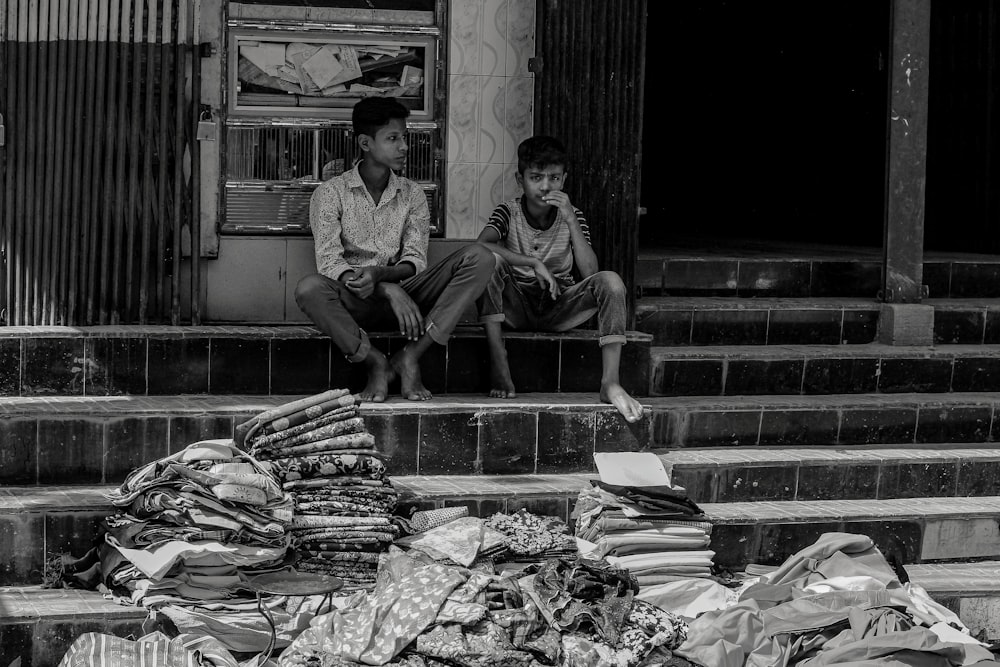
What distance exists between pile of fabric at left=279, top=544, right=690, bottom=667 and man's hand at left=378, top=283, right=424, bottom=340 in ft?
5.06

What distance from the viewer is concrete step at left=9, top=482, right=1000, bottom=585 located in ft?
20.0

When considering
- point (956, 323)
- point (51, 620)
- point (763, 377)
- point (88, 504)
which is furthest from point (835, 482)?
point (51, 620)

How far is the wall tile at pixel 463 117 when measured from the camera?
302 inches

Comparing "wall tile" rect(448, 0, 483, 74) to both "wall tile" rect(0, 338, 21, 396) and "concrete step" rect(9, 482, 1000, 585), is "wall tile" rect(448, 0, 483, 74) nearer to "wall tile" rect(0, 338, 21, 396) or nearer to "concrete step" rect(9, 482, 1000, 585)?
"concrete step" rect(9, 482, 1000, 585)

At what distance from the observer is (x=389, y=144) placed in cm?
706

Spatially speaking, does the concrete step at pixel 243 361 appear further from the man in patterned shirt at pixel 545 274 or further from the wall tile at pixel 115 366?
the man in patterned shirt at pixel 545 274

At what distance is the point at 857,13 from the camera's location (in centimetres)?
1155

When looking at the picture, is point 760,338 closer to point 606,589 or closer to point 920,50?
point 920,50

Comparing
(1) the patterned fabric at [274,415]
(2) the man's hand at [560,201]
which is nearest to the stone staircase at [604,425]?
(1) the patterned fabric at [274,415]

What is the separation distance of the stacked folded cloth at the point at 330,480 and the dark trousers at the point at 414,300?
63 centimetres

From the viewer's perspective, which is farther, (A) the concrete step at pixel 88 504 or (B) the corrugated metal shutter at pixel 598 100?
(B) the corrugated metal shutter at pixel 598 100

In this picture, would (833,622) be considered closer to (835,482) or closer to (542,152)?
(835,482)

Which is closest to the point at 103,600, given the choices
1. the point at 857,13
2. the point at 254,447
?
the point at 254,447

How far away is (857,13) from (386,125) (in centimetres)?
591
